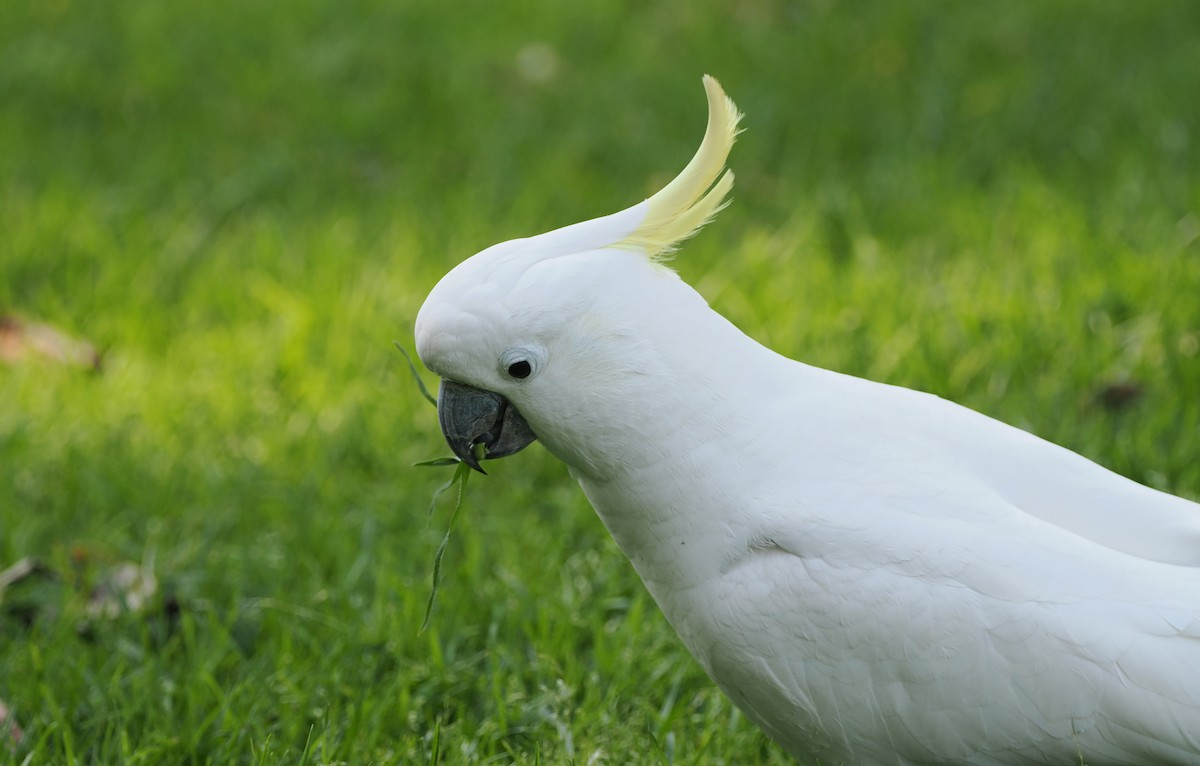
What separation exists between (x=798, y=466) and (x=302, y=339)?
7.00 ft

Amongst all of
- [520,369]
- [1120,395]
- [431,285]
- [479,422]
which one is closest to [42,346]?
[431,285]

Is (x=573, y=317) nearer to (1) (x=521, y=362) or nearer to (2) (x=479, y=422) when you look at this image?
(1) (x=521, y=362)

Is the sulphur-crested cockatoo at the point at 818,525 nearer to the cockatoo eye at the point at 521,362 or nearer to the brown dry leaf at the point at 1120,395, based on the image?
the cockatoo eye at the point at 521,362

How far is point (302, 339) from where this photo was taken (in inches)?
146

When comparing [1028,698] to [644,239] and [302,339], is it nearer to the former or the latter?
[644,239]

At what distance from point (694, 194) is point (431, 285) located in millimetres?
2092

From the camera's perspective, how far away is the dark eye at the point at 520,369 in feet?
6.09

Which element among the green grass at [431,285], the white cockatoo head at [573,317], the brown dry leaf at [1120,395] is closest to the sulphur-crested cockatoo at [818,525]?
the white cockatoo head at [573,317]

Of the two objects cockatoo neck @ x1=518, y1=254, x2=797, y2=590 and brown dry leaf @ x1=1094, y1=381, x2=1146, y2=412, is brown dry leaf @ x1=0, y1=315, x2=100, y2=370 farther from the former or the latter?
brown dry leaf @ x1=1094, y1=381, x2=1146, y2=412

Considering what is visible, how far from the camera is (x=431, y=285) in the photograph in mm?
3904

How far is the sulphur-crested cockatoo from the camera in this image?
177 centimetres

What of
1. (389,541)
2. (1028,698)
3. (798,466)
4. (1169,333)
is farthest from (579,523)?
(1169,333)

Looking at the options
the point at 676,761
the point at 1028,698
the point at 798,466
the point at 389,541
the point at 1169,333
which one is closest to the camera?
the point at 1028,698

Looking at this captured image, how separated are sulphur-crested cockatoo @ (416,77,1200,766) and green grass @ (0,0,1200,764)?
46 centimetres
